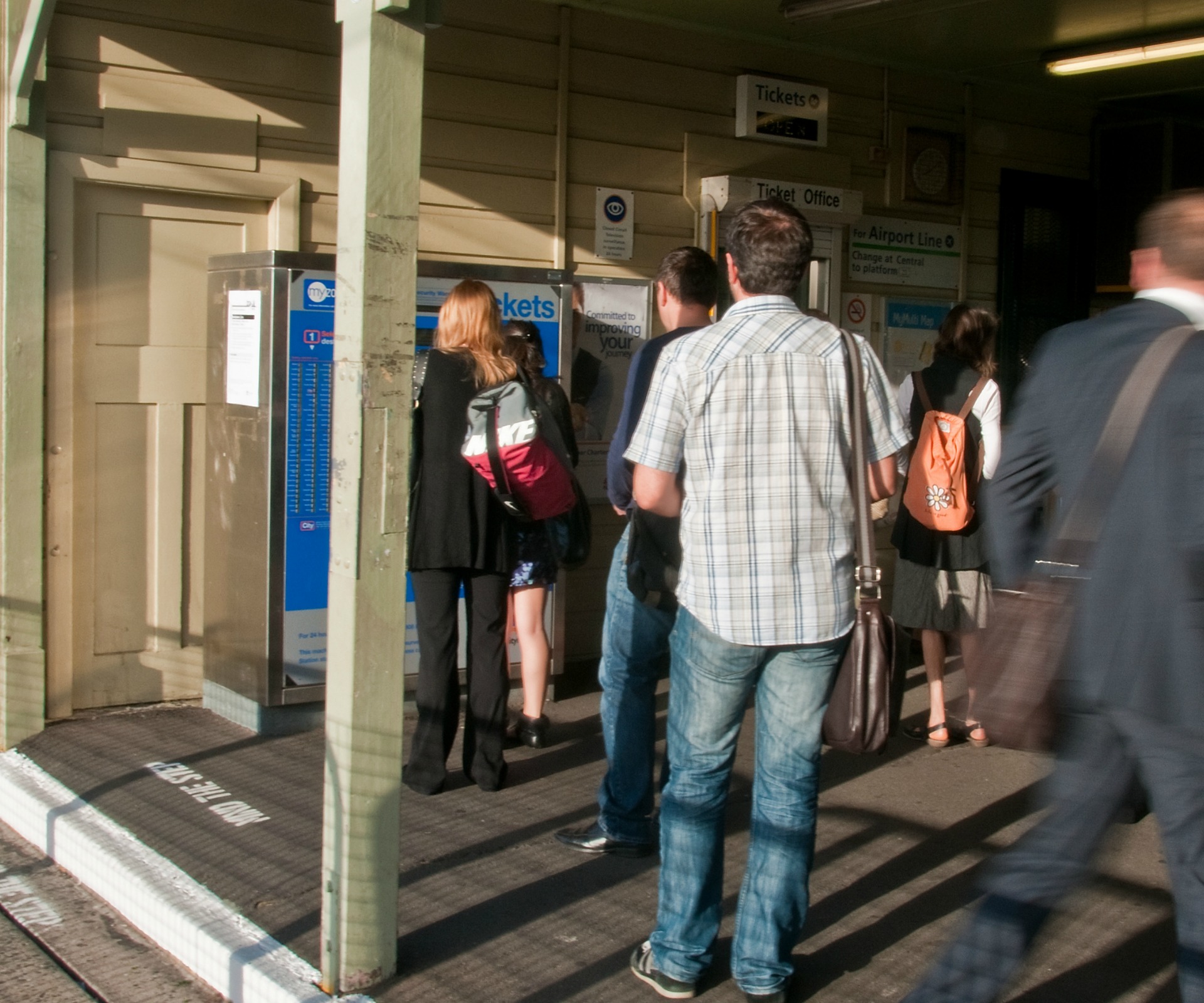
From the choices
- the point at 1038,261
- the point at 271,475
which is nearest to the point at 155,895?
the point at 271,475

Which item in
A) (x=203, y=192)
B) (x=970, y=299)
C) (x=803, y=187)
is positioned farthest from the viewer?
(x=970, y=299)

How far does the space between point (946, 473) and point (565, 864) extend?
2196 mm

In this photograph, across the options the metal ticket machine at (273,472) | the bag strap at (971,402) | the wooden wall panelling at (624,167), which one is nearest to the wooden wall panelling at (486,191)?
the wooden wall panelling at (624,167)

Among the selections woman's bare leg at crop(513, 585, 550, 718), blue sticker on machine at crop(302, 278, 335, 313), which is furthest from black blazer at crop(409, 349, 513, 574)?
blue sticker on machine at crop(302, 278, 335, 313)

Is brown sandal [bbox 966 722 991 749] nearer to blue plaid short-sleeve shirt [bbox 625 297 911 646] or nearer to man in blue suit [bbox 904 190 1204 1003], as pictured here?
blue plaid short-sleeve shirt [bbox 625 297 911 646]

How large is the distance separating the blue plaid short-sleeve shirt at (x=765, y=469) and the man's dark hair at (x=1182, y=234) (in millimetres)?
732

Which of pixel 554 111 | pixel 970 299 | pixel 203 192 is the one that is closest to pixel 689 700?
pixel 203 192

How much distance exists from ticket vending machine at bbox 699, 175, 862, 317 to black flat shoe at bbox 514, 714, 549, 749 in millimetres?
2712

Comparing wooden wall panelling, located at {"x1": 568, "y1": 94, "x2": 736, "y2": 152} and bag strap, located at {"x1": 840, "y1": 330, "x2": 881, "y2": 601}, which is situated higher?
wooden wall panelling, located at {"x1": 568, "y1": 94, "x2": 736, "y2": 152}

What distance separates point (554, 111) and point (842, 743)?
4.35 meters

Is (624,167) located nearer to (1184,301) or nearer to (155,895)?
(155,895)

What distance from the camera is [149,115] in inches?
218

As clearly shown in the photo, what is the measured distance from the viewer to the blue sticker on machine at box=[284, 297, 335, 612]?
17.6ft

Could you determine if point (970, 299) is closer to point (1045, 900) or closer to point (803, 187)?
point (803, 187)
